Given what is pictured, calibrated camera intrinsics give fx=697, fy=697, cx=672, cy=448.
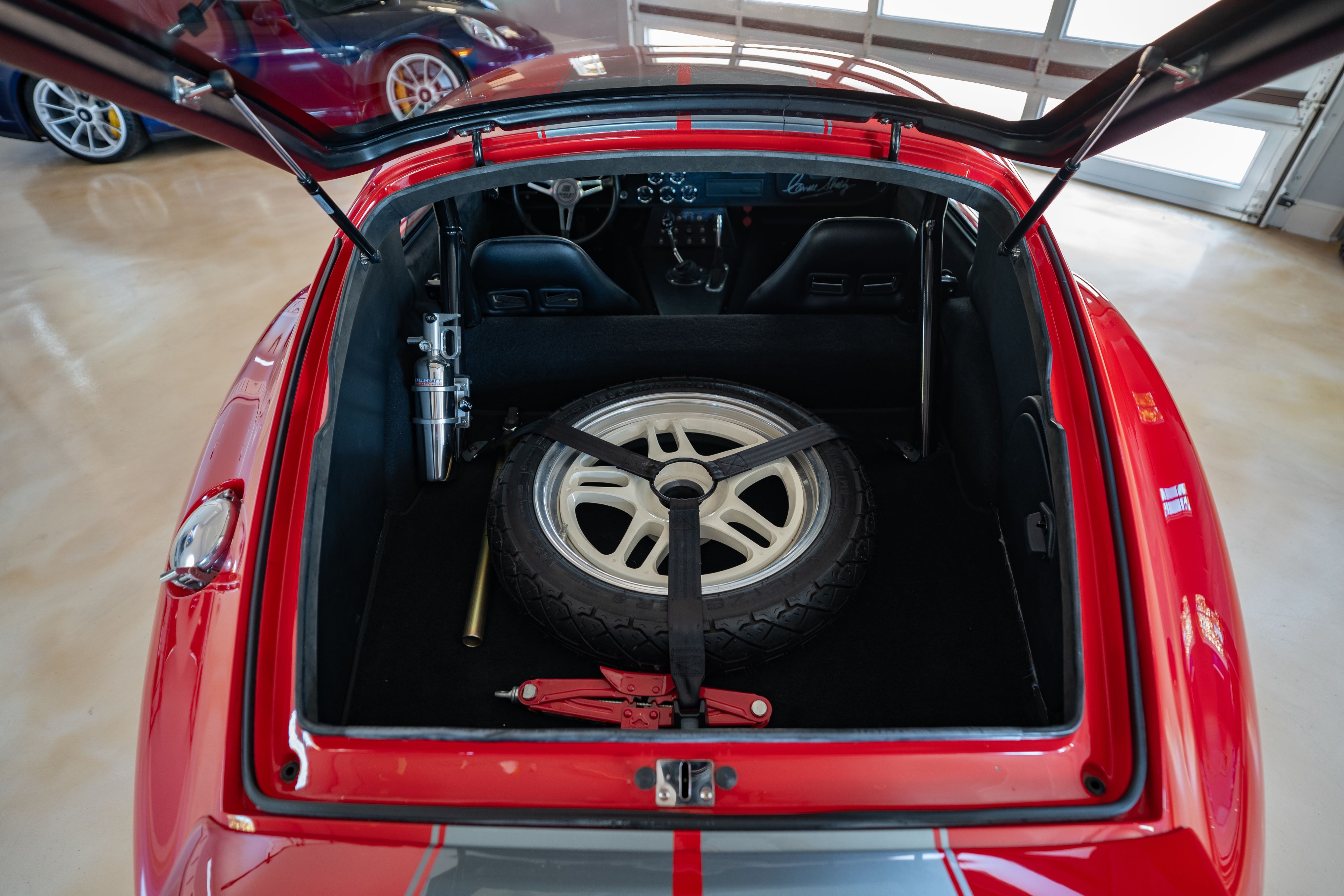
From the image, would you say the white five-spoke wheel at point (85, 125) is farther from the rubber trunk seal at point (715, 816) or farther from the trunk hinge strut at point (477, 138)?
the rubber trunk seal at point (715, 816)

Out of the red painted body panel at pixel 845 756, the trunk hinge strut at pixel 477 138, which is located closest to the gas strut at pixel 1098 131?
the red painted body panel at pixel 845 756

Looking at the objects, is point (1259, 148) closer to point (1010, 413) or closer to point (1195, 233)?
point (1195, 233)

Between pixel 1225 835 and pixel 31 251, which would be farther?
pixel 31 251

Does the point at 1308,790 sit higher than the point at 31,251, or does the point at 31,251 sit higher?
the point at 31,251

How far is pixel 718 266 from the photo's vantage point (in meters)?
2.81

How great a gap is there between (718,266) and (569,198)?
0.67 meters

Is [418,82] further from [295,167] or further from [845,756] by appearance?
[845,756]

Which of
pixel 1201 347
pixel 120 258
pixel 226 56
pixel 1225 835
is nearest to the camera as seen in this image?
pixel 1225 835

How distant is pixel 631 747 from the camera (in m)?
0.88

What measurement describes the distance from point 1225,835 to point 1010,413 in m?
0.83

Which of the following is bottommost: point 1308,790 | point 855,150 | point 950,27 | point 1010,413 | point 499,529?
point 1308,790

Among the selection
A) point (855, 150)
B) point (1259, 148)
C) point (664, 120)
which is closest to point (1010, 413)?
point (855, 150)

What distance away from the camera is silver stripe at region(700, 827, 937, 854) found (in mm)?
779

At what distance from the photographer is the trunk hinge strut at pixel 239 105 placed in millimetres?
930
